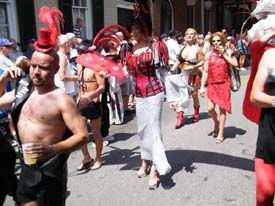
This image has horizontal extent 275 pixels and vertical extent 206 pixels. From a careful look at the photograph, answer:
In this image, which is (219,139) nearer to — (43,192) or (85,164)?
(85,164)

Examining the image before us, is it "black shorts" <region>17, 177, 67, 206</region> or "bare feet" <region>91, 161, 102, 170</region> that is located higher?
"black shorts" <region>17, 177, 67, 206</region>

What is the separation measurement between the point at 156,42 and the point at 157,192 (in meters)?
1.63

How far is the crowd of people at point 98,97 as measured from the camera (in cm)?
243

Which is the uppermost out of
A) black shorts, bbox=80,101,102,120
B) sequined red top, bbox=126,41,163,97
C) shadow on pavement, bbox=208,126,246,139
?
sequined red top, bbox=126,41,163,97

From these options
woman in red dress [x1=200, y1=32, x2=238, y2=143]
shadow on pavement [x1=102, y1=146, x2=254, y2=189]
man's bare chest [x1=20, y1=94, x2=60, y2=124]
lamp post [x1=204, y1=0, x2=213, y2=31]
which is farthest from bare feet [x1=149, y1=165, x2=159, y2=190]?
lamp post [x1=204, y1=0, x2=213, y2=31]

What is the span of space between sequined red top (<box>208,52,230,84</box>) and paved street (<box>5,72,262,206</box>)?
944mm

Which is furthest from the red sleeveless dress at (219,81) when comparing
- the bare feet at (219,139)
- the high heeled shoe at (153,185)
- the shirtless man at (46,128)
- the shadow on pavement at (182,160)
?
the shirtless man at (46,128)

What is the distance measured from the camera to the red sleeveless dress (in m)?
5.82

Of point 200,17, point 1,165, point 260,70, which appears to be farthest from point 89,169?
point 200,17

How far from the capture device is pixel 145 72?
4184mm

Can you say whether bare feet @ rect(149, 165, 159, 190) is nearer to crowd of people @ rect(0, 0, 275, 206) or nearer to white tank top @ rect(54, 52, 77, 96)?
crowd of people @ rect(0, 0, 275, 206)

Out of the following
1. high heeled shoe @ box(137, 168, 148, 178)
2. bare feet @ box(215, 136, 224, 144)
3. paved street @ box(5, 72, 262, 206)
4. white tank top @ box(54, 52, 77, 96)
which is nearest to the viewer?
paved street @ box(5, 72, 262, 206)

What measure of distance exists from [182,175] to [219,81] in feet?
6.55

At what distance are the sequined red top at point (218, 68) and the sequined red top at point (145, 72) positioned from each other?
193 cm
